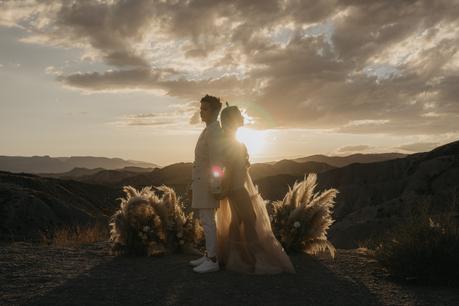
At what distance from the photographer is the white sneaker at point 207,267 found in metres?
6.96

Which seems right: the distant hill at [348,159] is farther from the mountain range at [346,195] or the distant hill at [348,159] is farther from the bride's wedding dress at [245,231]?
the bride's wedding dress at [245,231]

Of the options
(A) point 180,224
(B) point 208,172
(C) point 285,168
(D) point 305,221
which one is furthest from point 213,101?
(C) point 285,168

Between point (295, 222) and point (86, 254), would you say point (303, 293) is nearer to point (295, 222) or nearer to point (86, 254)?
point (295, 222)

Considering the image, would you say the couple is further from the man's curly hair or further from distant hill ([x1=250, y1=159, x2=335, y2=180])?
distant hill ([x1=250, y1=159, x2=335, y2=180])

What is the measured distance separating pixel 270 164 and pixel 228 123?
12441cm

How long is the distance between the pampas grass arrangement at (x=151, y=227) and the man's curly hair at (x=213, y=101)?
6.95 ft

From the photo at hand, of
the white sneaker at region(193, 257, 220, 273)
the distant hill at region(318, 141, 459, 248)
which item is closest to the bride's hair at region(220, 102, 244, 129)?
the white sneaker at region(193, 257, 220, 273)

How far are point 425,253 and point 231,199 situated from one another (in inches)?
113

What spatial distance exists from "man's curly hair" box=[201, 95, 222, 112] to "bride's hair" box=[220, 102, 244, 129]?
0.11 metres

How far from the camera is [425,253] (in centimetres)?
656

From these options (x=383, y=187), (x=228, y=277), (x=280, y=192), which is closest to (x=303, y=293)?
(x=228, y=277)

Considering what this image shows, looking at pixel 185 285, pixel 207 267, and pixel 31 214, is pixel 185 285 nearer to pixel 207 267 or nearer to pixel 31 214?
pixel 207 267

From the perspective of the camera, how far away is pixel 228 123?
7043 mm

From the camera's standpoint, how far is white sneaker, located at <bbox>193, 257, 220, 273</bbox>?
22.8 feet
